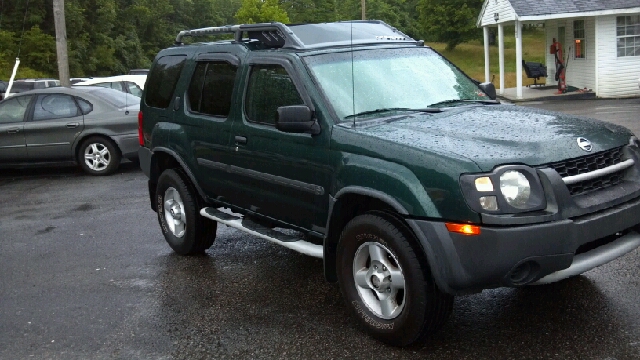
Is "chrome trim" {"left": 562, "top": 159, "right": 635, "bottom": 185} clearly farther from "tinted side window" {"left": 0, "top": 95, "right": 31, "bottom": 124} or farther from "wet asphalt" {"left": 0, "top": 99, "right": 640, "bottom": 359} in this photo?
"tinted side window" {"left": 0, "top": 95, "right": 31, "bottom": 124}

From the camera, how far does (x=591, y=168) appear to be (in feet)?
15.5

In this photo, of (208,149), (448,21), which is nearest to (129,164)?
(208,149)

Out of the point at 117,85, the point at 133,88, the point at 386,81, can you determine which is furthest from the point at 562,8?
the point at 386,81

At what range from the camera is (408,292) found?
15.0 feet

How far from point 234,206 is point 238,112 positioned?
31.2 inches

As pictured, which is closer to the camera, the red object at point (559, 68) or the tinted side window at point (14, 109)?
the tinted side window at point (14, 109)

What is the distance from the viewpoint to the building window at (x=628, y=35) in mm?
25500

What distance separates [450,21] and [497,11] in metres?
32.1

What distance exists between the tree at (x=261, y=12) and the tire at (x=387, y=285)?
43109mm

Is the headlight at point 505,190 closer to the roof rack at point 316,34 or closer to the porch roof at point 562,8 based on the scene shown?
the roof rack at point 316,34

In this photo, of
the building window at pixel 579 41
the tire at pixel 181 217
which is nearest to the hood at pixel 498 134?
the tire at pixel 181 217

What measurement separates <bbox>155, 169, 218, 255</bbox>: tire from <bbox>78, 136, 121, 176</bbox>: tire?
18.9ft

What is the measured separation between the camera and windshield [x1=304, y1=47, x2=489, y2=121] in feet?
18.1

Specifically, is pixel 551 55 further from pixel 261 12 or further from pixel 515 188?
pixel 515 188
